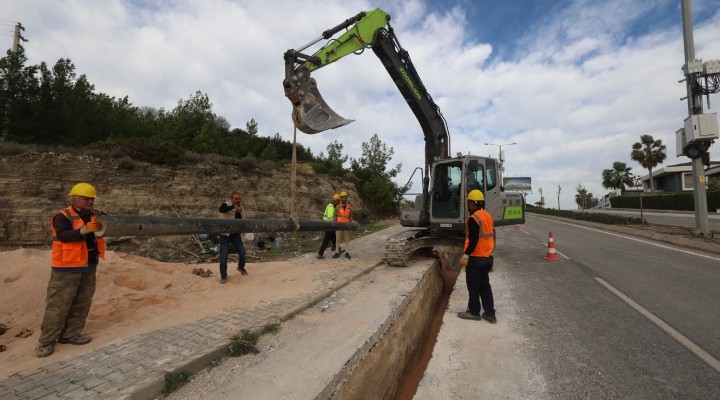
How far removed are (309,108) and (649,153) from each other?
2435 inches

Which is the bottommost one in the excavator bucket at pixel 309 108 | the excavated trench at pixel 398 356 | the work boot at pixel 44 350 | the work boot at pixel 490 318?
the excavated trench at pixel 398 356

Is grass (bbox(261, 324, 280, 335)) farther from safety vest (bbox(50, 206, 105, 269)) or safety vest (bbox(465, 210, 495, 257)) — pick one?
safety vest (bbox(465, 210, 495, 257))

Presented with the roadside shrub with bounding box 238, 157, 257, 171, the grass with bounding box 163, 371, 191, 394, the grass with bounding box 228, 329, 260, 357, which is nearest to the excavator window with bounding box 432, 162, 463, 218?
the grass with bounding box 228, 329, 260, 357

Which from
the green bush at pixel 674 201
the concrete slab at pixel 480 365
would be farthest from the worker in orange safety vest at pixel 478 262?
the green bush at pixel 674 201

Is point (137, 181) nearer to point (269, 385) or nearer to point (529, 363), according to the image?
point (269, 385)

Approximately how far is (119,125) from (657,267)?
86.7ft

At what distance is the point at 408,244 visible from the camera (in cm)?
817

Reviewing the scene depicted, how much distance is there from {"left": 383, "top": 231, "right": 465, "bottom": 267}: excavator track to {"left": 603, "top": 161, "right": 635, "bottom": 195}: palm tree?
64.3m

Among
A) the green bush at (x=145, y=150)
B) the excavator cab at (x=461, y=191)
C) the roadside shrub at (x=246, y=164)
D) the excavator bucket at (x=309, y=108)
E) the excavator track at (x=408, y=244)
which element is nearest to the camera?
the excavator bucket at (x=309, y=108)

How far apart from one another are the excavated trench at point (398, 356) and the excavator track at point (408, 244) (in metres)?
0.85

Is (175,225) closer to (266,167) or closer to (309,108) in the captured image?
(309,108)

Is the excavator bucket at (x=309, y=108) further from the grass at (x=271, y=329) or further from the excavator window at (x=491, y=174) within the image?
the excavator window at (x=491, y=174)

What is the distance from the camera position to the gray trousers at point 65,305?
361 cm

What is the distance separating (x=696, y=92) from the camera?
1288cm
